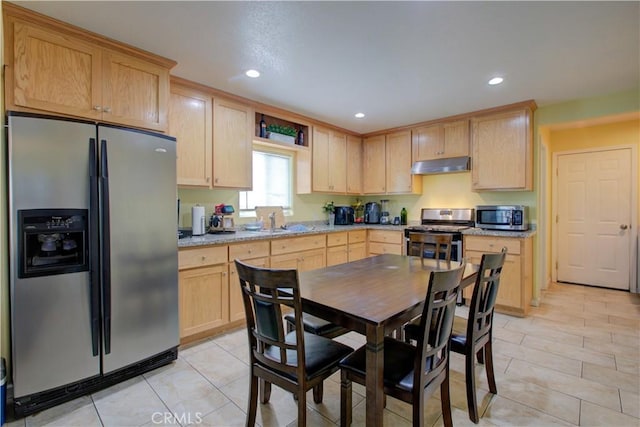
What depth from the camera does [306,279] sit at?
77.0 inches

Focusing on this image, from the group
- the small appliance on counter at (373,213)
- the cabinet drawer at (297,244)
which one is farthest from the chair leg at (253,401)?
the small appliance on counter at (373,213)

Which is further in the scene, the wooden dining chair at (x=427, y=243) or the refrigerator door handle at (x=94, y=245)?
the wooden dining chair at (x=427, y=243)

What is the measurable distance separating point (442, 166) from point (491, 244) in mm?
1189

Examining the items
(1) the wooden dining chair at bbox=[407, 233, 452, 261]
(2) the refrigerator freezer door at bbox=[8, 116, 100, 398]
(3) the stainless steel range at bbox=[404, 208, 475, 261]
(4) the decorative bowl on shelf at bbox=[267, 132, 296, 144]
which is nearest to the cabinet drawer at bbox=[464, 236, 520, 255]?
(3) the stainless steel range at bbox=[404, 208, 475, 261]

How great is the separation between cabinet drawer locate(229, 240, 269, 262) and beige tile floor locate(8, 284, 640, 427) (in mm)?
752

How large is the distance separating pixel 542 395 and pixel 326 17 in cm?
275

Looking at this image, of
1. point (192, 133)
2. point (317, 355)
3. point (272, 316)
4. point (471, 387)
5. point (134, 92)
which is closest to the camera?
point (272, 316)

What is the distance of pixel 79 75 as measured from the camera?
81.7 inches

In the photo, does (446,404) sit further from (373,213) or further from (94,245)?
(373,213)

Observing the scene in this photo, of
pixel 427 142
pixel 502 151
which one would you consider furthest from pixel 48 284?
pixel 502 151

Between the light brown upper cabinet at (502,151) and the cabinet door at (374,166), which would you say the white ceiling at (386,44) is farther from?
the cabinet door at (374,166)

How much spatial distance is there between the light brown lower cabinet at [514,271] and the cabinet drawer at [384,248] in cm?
98

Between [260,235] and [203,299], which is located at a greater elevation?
[260,235]

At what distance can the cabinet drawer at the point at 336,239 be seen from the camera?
3979 mm
